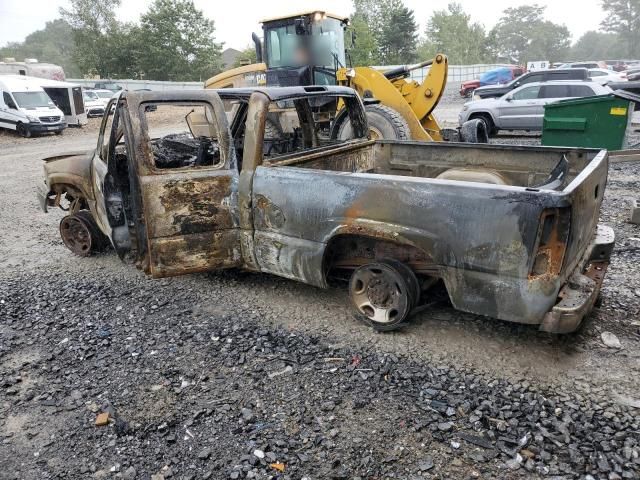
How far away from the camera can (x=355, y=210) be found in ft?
12.1

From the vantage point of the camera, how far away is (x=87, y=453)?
2764mm

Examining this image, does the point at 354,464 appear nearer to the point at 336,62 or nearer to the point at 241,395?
the point at 241,395

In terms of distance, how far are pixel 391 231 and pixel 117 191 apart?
2708 millimetres

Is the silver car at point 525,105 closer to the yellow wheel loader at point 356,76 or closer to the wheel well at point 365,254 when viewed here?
the yellow wheel loader at point 356,76

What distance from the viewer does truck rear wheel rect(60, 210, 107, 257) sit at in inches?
228

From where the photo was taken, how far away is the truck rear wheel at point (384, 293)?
12.2ft

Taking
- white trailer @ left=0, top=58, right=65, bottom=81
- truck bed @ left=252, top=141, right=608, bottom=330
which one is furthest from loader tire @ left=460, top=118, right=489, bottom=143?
white trailer @ left=0, top=58, right=65, bottom=81

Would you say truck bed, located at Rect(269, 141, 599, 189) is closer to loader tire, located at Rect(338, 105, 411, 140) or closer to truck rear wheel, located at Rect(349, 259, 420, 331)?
truck rear wheel, located at Rect(349, 259, 420, 331)

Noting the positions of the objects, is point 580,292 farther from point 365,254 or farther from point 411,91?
point 411,91

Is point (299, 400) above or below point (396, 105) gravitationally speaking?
below

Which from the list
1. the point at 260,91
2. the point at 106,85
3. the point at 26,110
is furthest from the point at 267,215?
the point at 106,85

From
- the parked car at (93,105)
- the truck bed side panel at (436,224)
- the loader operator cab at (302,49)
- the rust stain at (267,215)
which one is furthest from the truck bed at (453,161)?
the parked car at (93,105)

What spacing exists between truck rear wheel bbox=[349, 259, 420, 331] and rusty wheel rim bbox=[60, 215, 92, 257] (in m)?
3.49

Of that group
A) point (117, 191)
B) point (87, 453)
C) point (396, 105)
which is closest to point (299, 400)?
point (87, 453)
